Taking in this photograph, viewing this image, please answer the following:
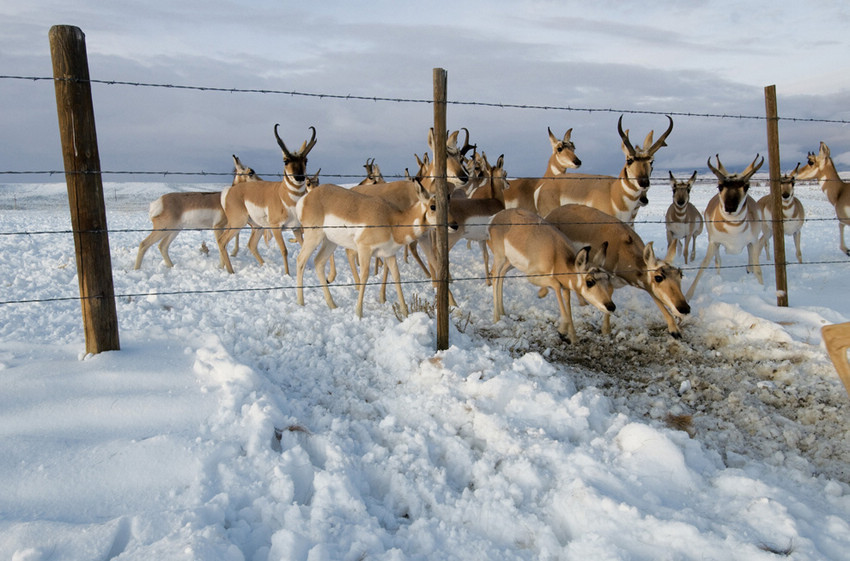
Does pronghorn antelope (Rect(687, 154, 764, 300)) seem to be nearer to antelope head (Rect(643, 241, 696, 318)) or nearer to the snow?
antelope head (Rect(643, 241, 696, 318))

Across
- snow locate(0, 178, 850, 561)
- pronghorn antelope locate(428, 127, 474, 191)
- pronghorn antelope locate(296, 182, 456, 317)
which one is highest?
pronghorn antelope locate(428, 127, 474, 191)

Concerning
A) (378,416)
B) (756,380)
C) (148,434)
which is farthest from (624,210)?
(148,434)

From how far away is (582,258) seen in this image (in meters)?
7.05

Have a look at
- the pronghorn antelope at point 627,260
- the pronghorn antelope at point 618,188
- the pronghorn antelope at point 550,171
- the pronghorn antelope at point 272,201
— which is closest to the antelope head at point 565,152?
the pronghorn antelope at point 550,171

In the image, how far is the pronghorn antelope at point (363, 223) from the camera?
7164mm

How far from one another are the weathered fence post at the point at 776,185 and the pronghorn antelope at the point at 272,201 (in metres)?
6.63

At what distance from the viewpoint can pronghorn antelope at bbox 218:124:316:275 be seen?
9961 millimetres

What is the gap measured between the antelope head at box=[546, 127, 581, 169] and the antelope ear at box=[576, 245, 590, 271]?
618cm

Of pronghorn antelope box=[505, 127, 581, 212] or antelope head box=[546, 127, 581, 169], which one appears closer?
pronghorn antelope box=[505, 127, 581, 212]

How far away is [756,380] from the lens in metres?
5.73

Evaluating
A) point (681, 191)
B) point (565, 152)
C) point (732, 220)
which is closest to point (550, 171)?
point (565, 152)

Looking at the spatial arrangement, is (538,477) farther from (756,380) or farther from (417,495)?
(756,380)

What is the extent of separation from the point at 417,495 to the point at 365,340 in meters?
2.69

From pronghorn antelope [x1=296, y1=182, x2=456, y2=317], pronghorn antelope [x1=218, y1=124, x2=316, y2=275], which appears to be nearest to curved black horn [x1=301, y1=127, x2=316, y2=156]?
pronghorn antelope [x1=218, y1=124, x2=316, y2=275]
